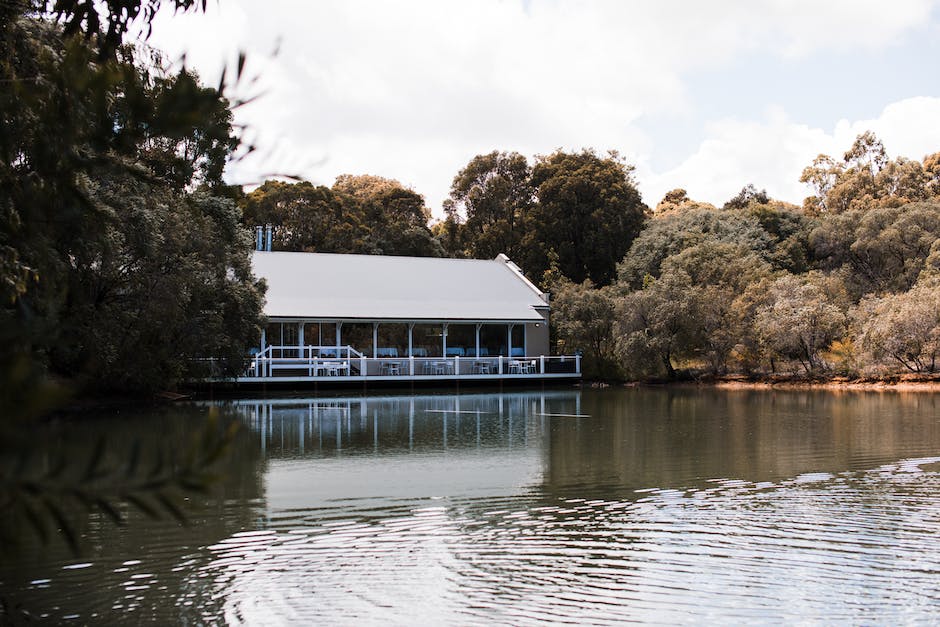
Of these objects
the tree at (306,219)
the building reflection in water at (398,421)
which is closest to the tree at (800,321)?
the building reflection in water at (398,421)

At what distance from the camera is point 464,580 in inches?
250

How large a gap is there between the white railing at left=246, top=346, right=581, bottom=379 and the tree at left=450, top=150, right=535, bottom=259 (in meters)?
14.3

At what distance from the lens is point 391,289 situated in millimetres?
35000

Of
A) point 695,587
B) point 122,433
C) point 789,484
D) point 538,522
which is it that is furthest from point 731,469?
point 122,433

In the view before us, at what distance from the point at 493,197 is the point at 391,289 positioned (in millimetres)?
15059

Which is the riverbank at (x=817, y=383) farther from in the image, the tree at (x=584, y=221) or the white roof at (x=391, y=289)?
the tree at (x=584, y=221)

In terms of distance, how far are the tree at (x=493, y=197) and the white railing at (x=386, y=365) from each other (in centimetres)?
1426

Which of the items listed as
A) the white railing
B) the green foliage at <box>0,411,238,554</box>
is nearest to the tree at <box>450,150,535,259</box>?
the white railing

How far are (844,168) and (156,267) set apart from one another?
46202mm

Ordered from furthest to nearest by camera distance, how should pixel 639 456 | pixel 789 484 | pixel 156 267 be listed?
1. pixel 156 267
2. pixel 639 456
3. pixel 789 484

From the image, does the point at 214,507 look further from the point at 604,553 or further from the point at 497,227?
the point at 497,227

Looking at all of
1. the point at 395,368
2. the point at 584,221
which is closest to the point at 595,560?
the point at 395,368

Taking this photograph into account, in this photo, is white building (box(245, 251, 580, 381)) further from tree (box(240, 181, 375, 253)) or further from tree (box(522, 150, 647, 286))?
tree (box(240, 181, 375, 253))

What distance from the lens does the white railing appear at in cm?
3000
